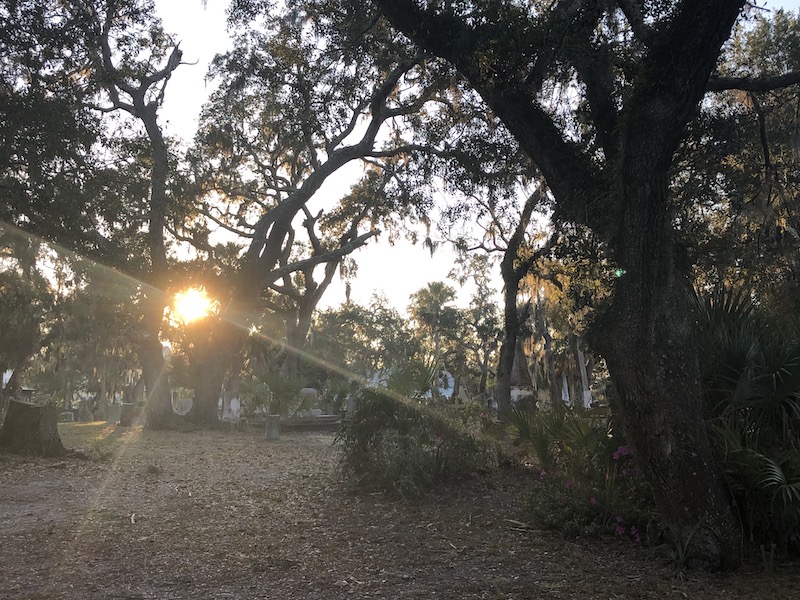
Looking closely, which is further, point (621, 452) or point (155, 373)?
point (155, 373)

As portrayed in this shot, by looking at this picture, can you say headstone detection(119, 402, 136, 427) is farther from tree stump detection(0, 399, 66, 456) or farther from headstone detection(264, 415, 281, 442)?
tree stump detection(0, 399, 66, 456)

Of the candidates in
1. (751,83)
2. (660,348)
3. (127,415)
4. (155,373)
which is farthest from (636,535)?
(127,415)

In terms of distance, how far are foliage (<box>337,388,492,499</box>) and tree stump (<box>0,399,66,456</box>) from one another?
241 inches

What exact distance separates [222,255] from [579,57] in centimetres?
2168

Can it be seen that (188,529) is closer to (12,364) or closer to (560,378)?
(12,364)

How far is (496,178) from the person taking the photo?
9.85 meters

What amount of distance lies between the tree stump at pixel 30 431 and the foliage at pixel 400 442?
6.11 metres

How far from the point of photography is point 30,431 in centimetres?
1109

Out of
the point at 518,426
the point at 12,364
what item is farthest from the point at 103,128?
the point at 12,364

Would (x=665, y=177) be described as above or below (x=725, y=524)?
above

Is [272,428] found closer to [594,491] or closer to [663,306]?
[594,491]

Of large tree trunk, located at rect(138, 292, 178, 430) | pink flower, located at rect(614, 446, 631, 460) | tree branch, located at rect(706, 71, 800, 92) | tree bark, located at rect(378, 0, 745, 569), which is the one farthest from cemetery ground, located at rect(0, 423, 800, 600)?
large tree trunk, located at rect(138, 292, 178, 430)

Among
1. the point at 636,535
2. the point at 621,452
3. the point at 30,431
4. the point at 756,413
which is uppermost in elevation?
the point at 756,413

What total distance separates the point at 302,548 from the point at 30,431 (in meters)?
8.27
